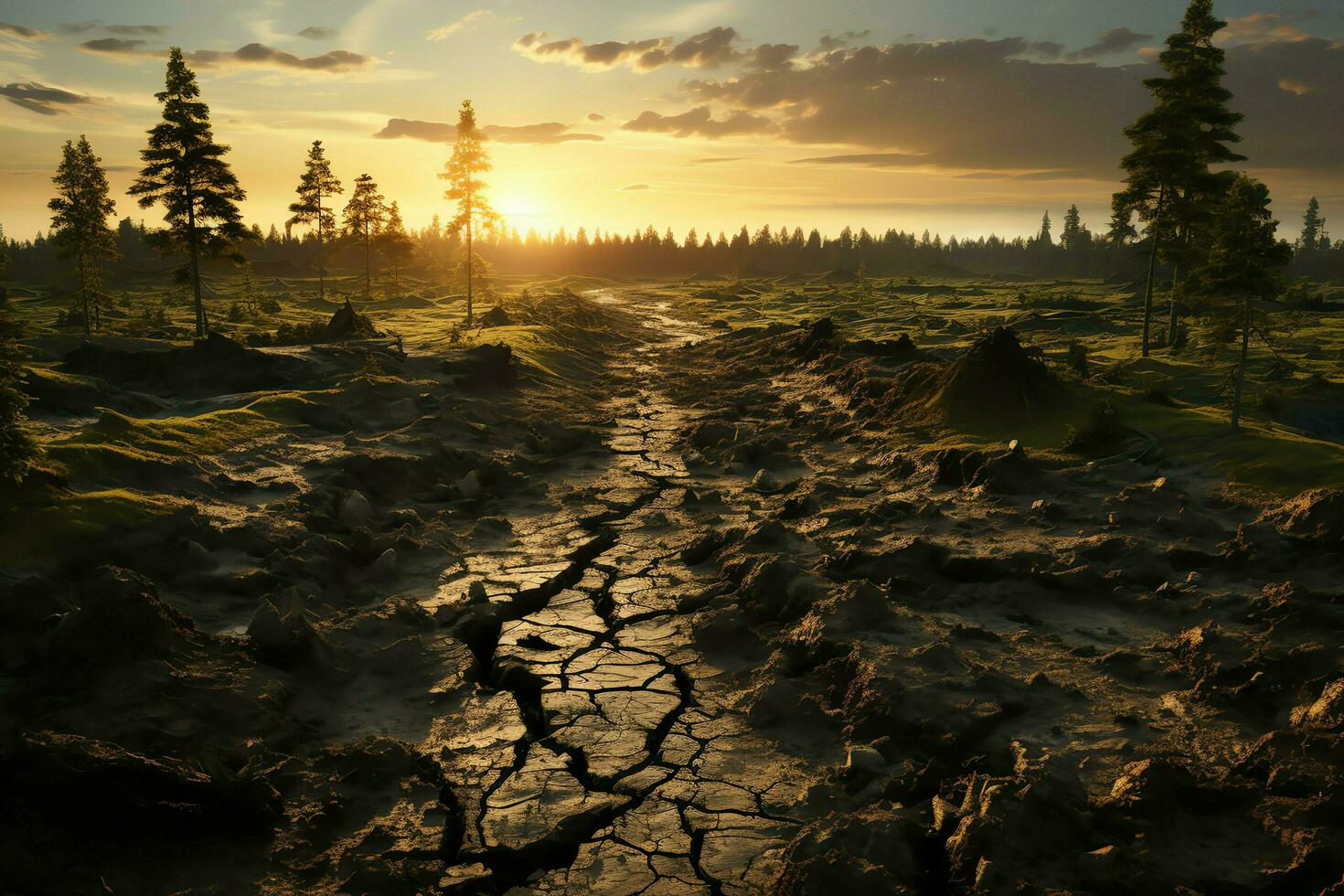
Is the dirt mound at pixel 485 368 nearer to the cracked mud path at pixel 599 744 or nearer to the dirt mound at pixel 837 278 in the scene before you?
the cracked mud path at pixel 599 744

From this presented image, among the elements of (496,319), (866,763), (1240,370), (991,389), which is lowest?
(866,763)

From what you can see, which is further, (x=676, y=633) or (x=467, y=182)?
(x=467, y=182)

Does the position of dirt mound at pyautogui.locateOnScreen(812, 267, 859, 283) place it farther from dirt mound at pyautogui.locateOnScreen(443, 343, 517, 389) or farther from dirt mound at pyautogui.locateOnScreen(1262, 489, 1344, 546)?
dirt mound at pyautogui.locateOnScreen(1262, 489, 1344, 546)

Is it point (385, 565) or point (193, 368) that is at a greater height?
point (193, 368)

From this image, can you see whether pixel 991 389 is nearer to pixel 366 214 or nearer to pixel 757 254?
pixel 366 214

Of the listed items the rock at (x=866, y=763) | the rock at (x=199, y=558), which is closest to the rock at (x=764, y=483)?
the rock at (x=866, y=763)

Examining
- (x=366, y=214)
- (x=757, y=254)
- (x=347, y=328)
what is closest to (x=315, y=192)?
(x=366, y=214)

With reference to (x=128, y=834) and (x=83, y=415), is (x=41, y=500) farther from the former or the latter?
(x=83, y=415)
